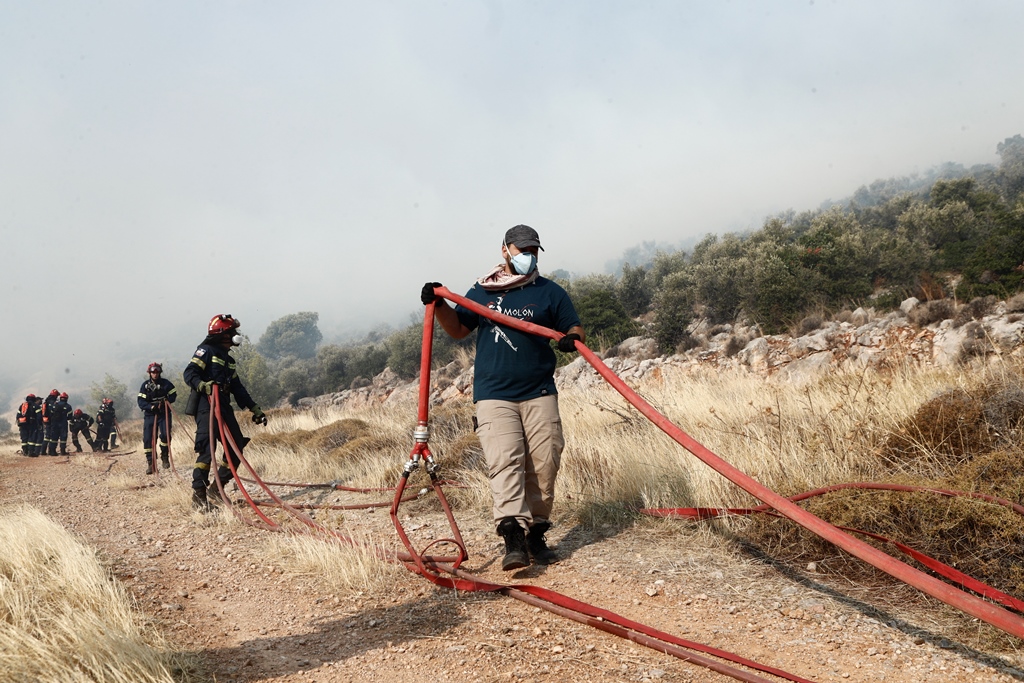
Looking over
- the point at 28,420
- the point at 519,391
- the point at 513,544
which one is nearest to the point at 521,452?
the point at 519,391

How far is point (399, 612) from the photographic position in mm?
3363

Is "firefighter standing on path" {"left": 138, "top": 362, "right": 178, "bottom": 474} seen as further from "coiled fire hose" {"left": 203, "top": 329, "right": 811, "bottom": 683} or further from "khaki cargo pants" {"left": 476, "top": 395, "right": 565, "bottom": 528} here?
"khaki cargo pants" {"left": 476, "top": 395, "right": 565, "bottom": 528}

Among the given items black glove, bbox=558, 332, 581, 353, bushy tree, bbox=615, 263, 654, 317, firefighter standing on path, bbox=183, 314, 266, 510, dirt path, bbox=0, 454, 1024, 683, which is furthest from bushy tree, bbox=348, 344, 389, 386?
black glove, bbox=558, 332, 581, 353

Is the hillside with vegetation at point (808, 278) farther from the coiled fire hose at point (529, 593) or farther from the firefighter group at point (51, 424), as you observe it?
the firefighter group at point (51, 424)

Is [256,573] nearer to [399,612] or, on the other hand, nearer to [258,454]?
[399,612]

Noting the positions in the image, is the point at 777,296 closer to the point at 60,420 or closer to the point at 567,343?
the point at 567,343

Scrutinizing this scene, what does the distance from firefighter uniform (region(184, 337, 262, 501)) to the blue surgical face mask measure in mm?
4072

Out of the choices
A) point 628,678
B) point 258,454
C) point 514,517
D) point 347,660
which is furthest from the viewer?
point 258,454

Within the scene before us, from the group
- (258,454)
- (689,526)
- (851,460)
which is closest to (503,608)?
(689,526)

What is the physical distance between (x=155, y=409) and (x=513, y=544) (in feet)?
35.0

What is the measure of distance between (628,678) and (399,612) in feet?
4.56

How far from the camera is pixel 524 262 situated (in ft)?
13.5

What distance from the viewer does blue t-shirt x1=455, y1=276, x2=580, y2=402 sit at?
3.95 meters

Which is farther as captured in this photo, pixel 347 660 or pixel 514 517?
pixel 514 517
